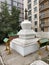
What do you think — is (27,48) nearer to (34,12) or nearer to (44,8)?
(44,8)

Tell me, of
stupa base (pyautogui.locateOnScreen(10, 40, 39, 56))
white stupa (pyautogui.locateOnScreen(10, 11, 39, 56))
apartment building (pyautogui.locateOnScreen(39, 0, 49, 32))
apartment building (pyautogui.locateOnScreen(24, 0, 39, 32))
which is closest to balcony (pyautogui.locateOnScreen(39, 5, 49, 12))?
apartment building (pyautogui.locateOnScreen(39, 0, 49, 32))

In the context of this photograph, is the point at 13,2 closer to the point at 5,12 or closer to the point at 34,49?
the point at 5,12

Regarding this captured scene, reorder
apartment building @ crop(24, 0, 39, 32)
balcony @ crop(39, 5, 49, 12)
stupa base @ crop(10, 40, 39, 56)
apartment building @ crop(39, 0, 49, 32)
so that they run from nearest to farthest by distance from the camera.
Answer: stupa base @ crop(10, 40, 39, 56), balcony @ crop(39, 5, 49, 12), apartment building @ crop(39, 0, 49, 32), apartment building @ crop(24, 0, 39, 32)

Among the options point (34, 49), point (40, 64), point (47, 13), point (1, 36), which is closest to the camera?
point (40, 64)

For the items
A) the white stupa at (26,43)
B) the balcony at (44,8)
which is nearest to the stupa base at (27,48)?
the white stupa at (26,43)

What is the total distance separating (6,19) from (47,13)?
1431 centimetres

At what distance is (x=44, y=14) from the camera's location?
27.5 meters

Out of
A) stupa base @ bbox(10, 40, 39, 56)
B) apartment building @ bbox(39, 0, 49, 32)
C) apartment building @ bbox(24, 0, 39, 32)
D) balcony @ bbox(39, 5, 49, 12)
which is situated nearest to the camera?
stupa base @ bbox(10, 40, 39, 56)

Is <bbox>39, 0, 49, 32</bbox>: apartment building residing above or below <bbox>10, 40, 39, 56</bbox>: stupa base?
above

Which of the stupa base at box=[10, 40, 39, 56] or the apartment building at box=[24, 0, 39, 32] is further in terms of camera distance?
the apartment building at box=[24, 0, 39, 32]

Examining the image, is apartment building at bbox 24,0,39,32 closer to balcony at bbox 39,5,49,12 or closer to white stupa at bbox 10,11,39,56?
balcony at bbox 39,5,49,12

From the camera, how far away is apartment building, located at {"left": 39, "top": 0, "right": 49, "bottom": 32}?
26767 mm

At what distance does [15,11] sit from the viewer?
56.6 ft

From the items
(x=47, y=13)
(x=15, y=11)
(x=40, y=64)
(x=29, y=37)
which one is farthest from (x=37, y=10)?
(x=40, y=64)
